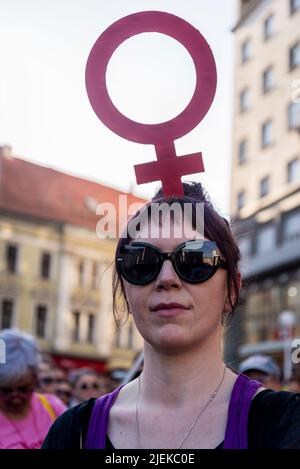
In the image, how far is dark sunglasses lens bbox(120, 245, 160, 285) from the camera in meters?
1.50

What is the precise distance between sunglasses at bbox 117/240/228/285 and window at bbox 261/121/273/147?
25.6 m

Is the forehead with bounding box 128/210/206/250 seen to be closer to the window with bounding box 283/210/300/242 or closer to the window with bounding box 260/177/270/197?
the window with bounding box 283/210/300/242

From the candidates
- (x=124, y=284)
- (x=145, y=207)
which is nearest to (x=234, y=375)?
(x=124, y=284)

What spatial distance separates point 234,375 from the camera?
158cm

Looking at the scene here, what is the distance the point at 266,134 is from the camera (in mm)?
26938

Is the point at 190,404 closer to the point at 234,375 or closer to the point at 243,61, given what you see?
the point at 234,375

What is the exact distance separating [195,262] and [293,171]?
24159 mm

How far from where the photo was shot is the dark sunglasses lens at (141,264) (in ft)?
4.93

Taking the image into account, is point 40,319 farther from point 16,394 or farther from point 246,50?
point 16,394

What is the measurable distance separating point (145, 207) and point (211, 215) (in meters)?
0.14

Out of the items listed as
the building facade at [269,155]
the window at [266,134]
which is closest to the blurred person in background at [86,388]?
the building facade at [269,155]

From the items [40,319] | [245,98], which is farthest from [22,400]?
[40,319]

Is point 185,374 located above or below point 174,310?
below

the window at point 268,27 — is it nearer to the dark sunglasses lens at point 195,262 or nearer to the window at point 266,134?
the window at point 266,134
